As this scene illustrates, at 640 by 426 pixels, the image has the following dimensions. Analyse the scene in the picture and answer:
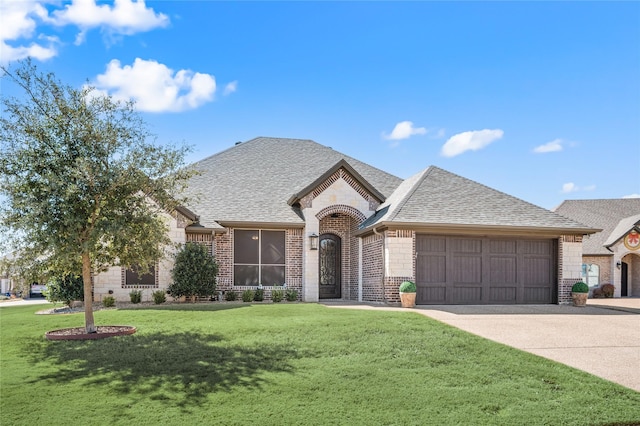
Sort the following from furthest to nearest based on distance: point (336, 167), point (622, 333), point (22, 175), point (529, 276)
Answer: point (336, 167) < point (529, 276) < point (622, 333) < point (22, 175)

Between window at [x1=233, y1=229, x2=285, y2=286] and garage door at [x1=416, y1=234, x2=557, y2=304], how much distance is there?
5.48 metres

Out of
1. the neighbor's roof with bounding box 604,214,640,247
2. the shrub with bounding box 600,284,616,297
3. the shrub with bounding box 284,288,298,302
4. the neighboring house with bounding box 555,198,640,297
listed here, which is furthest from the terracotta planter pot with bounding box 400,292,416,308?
the neighbor's roof with bounding box 604,214,640,247

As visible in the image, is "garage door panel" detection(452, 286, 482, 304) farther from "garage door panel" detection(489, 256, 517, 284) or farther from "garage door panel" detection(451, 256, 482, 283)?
"garage door panel" detection(489, 256, 517, 284)

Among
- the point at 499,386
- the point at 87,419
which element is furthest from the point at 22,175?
the point at 499,386

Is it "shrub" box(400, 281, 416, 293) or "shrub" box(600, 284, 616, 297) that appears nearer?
"shrub" box(400, 281, 416, 293)

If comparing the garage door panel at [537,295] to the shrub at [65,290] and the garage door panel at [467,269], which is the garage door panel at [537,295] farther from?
the shrub at [65,290]

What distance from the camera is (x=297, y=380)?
880 cm

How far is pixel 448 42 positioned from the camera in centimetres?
1616

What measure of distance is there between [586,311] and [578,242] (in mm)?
2929

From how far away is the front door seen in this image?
2177cm

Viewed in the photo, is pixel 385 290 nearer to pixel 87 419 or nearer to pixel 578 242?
pixel 578 242

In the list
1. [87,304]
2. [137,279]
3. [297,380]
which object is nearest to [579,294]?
[297,380]

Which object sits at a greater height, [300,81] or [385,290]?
[300,81]

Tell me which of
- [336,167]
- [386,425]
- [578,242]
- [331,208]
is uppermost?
[336,167]
